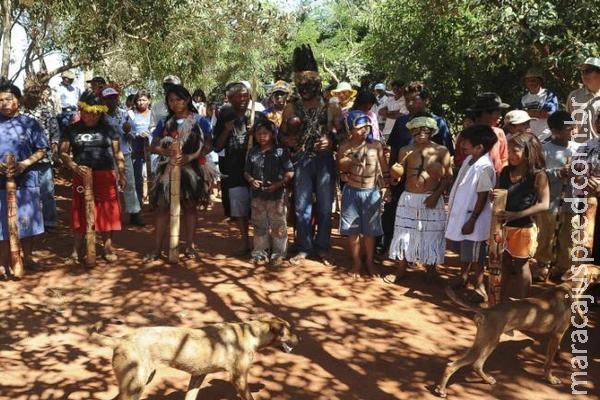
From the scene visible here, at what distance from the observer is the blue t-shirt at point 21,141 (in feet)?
19.5

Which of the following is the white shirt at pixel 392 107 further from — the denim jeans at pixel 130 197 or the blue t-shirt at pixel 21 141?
the blue t-shirt at pixel 21 141

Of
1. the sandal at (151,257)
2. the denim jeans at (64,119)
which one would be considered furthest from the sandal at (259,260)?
the denim jeans at (64,119)

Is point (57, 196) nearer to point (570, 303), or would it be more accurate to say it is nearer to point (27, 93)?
point (27, 93)

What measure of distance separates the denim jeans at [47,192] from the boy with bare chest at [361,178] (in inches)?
162

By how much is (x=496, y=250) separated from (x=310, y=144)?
2519 millimetres

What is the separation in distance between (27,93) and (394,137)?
7.15 m

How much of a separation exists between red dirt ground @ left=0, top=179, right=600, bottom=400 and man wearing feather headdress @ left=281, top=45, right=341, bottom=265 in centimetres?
60

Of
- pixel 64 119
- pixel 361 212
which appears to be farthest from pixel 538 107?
pixel 64 119

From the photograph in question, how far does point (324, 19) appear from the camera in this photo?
35.1 meters

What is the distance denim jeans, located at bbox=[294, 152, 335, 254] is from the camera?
6.57 meters

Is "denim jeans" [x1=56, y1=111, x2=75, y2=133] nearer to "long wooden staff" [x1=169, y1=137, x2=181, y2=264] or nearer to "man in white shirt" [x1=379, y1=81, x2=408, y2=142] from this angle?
"long wooden staff" [x1=169, y1=137, x2=181, y2=264]

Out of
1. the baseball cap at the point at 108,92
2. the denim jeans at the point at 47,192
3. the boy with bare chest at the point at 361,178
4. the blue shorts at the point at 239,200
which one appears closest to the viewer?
the boy with bare chest at the point at 361,178

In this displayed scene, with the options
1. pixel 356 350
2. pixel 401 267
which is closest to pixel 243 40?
pixel 401 267

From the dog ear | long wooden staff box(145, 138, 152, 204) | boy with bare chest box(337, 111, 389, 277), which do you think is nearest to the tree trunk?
long wooden staff box(145, 138, 152, 204)
